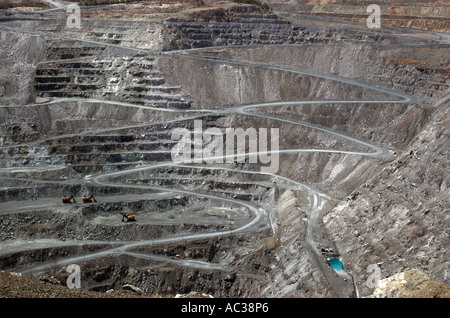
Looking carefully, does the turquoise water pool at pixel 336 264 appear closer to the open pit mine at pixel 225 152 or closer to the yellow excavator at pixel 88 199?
the open pit mine at pixel 225 152

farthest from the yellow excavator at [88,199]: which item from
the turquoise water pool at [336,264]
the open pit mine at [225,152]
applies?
the turquoise water pool at [336,264]

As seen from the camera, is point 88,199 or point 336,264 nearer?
point 336,264

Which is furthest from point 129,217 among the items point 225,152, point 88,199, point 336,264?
point 336,264

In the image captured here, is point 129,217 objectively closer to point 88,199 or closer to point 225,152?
point 88,199

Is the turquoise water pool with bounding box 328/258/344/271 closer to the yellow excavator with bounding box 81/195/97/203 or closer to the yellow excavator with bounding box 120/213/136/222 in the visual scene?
the yellow excavator with bounding box 120/213/136/222

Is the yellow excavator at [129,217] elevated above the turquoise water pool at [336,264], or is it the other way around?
the turquoise water pool at [336,264]

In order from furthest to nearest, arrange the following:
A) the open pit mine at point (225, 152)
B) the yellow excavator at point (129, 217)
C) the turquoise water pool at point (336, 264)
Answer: the yellow excavator at point (129, 217)
the open pit mine at point (225, 152)
the turquoise water pool at point (336, 264)
